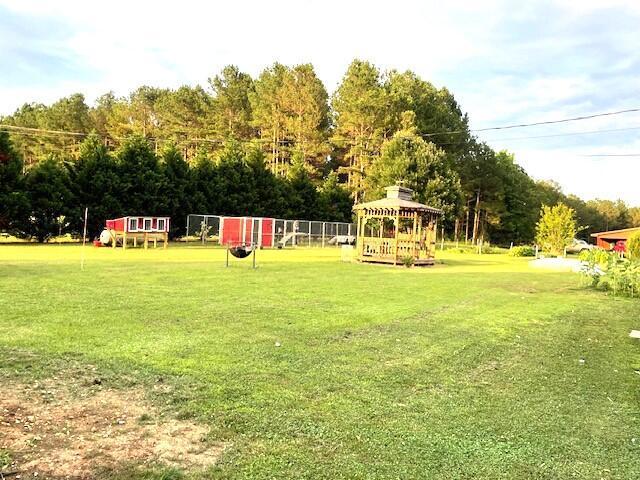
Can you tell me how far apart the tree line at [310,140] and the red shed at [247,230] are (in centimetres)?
422

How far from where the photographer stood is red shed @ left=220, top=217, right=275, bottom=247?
28.5m

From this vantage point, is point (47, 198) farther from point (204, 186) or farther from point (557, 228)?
point (557, 228)

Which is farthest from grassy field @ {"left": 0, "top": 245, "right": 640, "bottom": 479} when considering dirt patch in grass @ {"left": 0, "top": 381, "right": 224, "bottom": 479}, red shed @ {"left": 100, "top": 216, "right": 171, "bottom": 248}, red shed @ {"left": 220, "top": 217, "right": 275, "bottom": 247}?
red shed @ {"left": 220, "top": 217, "right": 275, "bottom": 247}

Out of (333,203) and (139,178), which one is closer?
(139,178)

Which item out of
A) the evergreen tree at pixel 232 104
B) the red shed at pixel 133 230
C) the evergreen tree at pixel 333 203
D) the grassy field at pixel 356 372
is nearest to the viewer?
the grassy field at pixel 356 372

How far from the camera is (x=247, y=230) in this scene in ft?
94.0

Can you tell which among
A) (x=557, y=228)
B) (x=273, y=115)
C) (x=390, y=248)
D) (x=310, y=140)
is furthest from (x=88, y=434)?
(x=273, y=115)

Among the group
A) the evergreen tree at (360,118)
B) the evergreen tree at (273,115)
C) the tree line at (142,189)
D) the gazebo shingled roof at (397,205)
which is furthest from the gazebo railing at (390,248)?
the evergreen tree at (273,115)

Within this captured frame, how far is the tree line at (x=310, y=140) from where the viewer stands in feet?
119

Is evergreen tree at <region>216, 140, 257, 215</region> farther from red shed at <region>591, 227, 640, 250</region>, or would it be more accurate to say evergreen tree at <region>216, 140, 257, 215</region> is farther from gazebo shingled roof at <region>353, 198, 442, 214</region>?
red shed at <region>591, 227, 640, 250</region>

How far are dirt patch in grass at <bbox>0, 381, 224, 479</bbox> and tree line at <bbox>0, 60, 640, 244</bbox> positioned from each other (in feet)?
91.4

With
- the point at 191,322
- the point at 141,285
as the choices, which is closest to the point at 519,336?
the point at 191,322

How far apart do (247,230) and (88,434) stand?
25790 mm

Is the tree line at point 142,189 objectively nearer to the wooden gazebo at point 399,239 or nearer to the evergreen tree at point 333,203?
the evergreen tree at point 333,203
